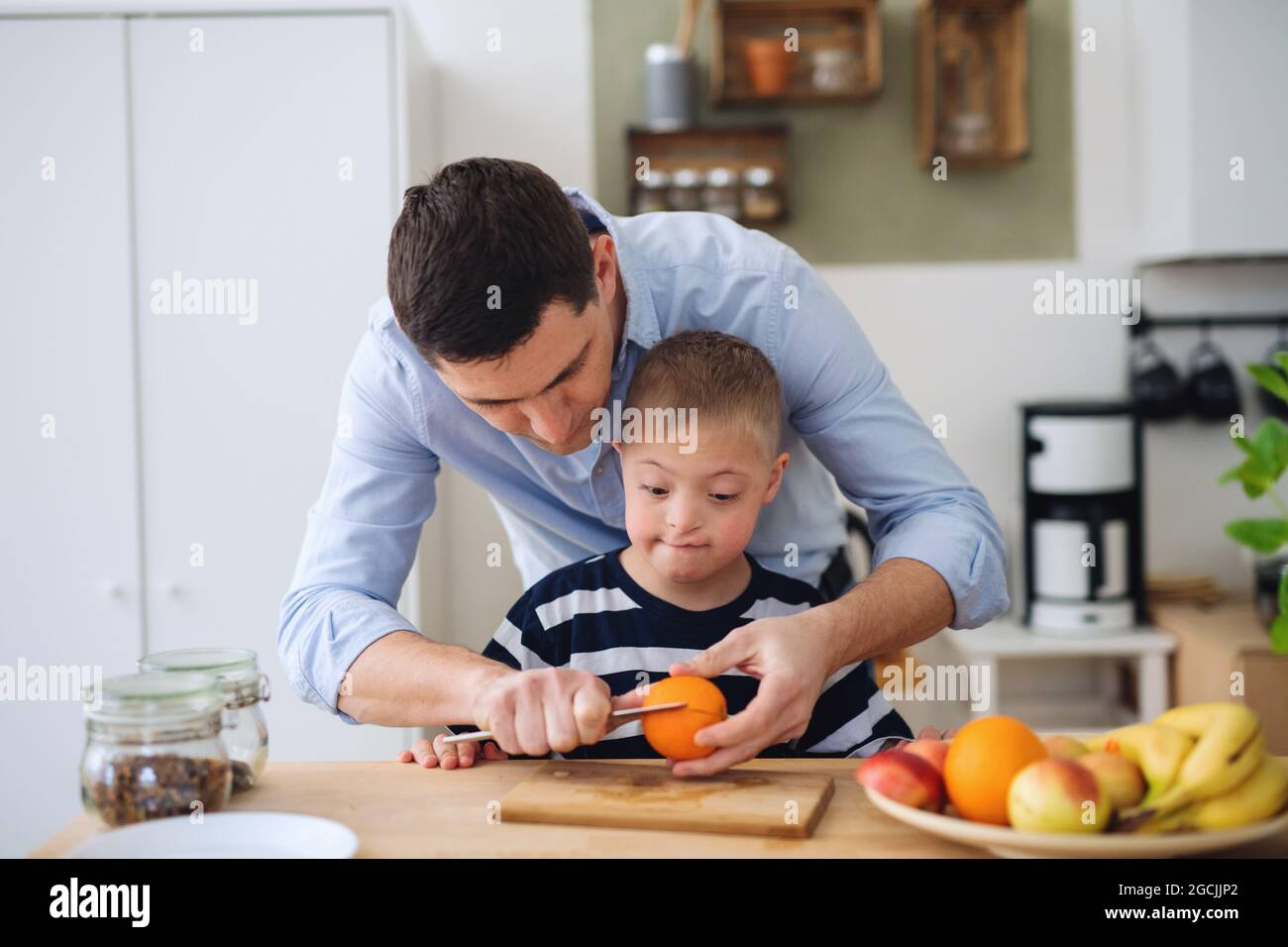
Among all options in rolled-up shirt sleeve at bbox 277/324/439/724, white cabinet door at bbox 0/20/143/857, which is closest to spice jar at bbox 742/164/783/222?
white cabinet door at bbox 0/20/143/857

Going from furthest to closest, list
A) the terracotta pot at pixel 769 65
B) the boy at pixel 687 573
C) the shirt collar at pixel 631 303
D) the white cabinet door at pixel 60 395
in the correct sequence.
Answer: the terracotta pot at pixel 769 65 < the white cabinet door at pixel 60 395 < the shirt collar at pixel 631 303 < the boy at pixel 687 573

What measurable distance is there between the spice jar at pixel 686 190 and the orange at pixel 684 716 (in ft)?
7.31

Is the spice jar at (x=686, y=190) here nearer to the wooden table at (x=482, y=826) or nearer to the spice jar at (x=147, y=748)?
the wooden table at (x=482, y=826)

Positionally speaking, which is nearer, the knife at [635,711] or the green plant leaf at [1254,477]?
the green plant leaf at [1254,477]

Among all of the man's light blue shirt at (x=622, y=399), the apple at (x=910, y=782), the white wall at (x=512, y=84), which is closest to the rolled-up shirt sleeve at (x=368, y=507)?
the man's light blue shirt at (x=622, y=399)

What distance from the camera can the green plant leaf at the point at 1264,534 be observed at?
872 millimetres

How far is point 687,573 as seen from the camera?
136 centimetres

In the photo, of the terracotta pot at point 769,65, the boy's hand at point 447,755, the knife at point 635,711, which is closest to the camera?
the knife at point 635,711

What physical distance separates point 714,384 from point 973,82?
220 cm

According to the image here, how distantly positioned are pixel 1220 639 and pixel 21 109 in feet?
9.42

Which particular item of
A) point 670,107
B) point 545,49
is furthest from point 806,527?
point 545,49

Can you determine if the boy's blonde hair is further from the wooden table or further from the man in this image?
the wooden table

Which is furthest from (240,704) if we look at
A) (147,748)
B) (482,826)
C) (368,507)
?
(368,507)

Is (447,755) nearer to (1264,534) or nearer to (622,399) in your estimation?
(622,399)
